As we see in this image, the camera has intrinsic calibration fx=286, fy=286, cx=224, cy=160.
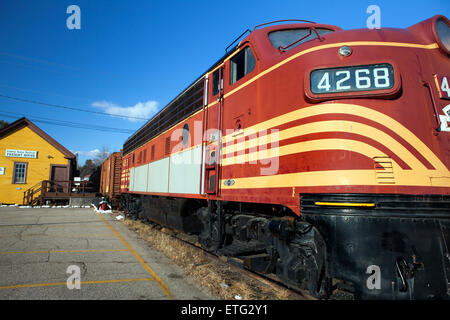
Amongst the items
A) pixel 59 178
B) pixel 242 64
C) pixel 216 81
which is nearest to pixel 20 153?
pixel 59 178

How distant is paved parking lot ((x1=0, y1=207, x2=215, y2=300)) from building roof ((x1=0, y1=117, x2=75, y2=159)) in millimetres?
18847

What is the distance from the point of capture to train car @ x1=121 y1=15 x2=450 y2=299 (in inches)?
120

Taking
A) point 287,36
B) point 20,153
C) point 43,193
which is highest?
point 287,36

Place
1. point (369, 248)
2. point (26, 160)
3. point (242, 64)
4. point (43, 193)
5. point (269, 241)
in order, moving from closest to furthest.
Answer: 1. point (369, 248)
2. point (269, 241)
3. point (242, 64)
4. point (43, 193)
5. point (26, 160)

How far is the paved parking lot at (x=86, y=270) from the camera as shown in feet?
14.0

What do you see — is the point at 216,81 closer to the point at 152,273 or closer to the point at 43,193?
the point at 152,273

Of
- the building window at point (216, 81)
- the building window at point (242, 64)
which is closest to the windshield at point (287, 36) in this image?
the building window at point (242, 64)

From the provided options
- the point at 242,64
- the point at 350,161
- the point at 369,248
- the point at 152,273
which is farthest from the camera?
the point at 242,64

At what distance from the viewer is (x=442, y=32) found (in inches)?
149

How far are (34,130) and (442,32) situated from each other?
28646 mm

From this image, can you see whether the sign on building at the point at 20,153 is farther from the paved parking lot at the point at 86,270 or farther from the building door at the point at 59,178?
the paved parking lot at the point at 86,270

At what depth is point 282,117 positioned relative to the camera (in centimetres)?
413
